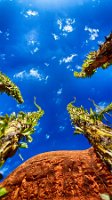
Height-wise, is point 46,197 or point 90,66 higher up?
point 90,66

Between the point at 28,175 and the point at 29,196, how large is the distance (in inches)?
70.1

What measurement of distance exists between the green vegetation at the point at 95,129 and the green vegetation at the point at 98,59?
1.85 meters

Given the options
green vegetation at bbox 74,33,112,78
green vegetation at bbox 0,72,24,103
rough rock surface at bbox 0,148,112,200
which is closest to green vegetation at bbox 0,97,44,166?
green vegetation at bbox 0,72,24,103

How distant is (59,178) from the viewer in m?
20.0

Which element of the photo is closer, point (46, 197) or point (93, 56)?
point (93, 56)

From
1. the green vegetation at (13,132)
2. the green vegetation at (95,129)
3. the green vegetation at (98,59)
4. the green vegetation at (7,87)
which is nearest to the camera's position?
the green vegetation at (13,132)

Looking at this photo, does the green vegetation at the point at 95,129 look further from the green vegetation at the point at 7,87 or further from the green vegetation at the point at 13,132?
the green vegetation at the point at 7,87

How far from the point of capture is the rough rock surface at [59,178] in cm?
1895

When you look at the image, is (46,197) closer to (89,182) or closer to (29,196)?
(29,196)

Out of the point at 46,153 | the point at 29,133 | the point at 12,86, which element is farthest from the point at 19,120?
the point at 46,153

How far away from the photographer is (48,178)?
20.2 m

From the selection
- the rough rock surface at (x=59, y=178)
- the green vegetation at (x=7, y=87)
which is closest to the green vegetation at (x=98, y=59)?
the green vegetation at (x=7, y=87)

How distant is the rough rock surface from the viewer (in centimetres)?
1895

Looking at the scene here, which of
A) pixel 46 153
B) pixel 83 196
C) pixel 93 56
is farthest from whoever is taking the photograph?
pixel 46 153
